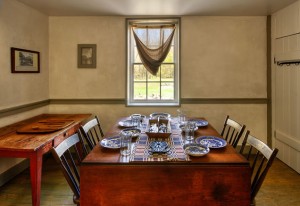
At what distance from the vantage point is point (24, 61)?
3.38 m

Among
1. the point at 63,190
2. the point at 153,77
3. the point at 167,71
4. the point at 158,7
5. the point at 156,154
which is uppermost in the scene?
the point at 158,7

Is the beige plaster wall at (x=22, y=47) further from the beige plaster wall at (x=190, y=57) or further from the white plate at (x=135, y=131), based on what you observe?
the white plate at (x=135, y=131)

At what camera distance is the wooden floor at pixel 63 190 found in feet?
8.66

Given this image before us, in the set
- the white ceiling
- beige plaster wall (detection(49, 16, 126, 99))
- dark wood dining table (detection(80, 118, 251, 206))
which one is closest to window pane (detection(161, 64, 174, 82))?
beige plaster wall (detection(49, 16, 126, 99))

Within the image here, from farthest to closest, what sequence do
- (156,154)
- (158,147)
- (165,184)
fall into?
1. (158,147)
2. (156,154)
3. (165,184)

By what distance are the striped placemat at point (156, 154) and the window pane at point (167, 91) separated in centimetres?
198

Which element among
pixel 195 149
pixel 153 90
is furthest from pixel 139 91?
pixel 195 149

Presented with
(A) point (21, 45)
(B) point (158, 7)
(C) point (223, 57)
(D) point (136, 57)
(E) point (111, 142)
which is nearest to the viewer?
(E) point (111, 142)

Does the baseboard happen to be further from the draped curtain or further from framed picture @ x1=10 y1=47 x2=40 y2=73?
the draped curtain

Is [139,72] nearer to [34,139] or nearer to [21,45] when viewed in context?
[21,45]

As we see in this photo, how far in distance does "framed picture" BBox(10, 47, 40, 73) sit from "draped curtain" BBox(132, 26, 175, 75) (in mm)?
1585

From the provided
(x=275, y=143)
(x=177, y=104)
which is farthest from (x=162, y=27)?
(x=275, y=143)

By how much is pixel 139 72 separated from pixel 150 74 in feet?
0.64

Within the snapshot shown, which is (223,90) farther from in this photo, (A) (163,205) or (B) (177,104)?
(A) (163,205)
